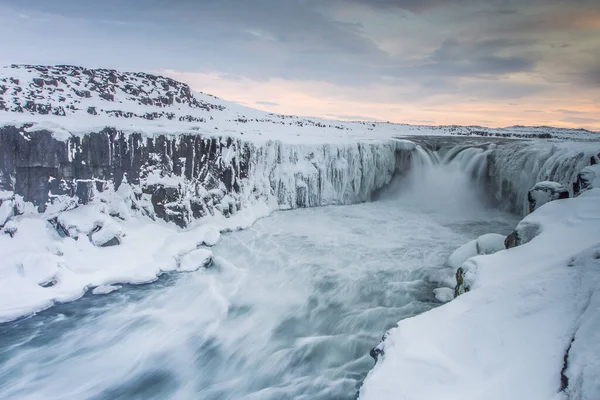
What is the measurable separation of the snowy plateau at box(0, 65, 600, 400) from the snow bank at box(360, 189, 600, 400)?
0.07 feet

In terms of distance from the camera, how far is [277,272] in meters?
10.1

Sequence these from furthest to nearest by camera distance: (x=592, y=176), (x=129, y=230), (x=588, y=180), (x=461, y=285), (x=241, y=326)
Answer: (x=129, y=230) → (x=592, y=176) → (x=588, y=180) → (x=241, y=326) → (x=461, y=285)

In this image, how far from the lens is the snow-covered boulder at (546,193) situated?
8.88m

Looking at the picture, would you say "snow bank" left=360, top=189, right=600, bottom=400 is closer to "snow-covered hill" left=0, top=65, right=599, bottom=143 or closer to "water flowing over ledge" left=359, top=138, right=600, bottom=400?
"water flowing over ledge" left=359, top=138, right=600, bottom=400

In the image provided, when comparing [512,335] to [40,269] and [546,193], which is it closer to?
[546,193]

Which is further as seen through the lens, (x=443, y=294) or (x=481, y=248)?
(x=481, y=248)

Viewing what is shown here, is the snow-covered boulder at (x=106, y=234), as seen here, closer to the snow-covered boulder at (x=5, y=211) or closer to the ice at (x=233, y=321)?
the ice at (x=233, y=321)

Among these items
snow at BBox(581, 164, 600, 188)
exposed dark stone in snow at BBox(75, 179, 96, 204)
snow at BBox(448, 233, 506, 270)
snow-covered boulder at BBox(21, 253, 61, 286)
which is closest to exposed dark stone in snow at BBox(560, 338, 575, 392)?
snow at BBox(448, 233, 506, 270)

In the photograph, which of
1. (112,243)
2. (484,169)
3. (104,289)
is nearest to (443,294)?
(104,289)

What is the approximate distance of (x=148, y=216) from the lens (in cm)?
1161

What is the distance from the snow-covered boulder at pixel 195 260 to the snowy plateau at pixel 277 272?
6 centimetres

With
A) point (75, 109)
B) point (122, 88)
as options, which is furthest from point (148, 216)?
point (122, 88)

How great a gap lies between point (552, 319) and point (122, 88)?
133ft

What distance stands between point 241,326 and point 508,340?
5271 millimetres
